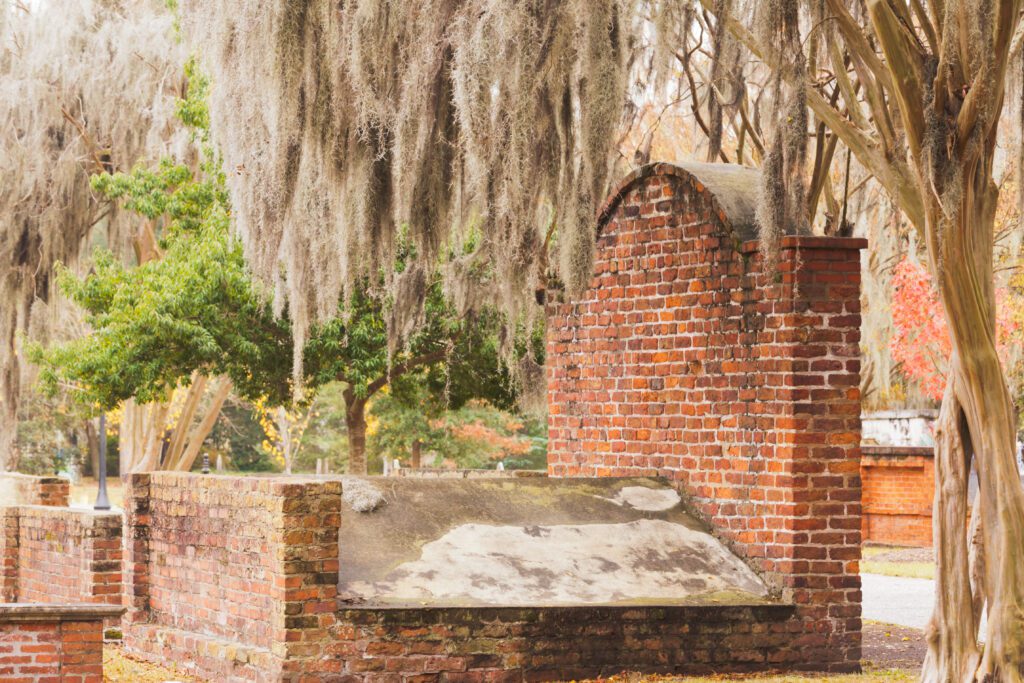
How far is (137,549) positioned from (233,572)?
5.48 feet

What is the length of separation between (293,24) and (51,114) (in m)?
11.4

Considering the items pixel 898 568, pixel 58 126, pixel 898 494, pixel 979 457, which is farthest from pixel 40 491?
pixel 898 494

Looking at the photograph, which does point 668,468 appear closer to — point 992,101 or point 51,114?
point 992,101

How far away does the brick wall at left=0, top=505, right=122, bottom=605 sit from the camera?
10.7m

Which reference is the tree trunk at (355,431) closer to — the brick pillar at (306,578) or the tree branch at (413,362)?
the tree branch at (413,362)

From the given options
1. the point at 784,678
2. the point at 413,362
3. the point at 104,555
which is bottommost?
the point at 784,678

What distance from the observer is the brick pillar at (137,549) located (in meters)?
9.98

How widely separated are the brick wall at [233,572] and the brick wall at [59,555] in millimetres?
656

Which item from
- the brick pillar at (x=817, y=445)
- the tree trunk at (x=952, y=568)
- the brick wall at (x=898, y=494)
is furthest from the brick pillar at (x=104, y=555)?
the brick wall at (x=898, y=494)

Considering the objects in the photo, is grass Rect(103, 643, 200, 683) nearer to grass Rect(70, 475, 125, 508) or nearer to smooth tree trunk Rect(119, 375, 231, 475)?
smooth tree trunk Rect(119, 375, 231, 475)

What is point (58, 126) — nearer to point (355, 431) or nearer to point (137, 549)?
point (355, 431)

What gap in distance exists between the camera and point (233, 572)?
8.70 meters

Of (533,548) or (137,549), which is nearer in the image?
(533,548)

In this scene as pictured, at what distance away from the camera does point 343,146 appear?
11.4 m
